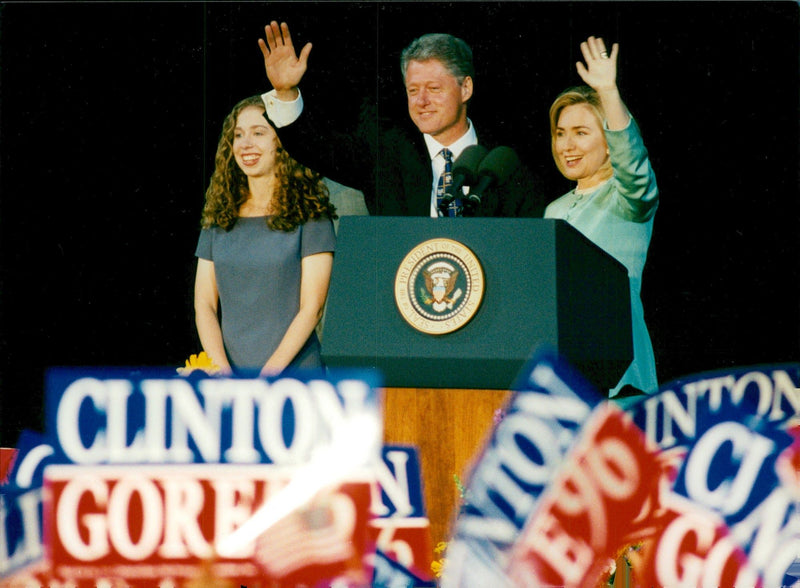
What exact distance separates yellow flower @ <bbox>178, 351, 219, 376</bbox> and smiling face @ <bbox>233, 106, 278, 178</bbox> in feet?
2.18

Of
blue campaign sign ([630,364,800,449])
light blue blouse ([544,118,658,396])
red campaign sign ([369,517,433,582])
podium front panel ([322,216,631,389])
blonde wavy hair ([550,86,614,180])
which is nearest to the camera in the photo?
podium front panel ([322,216,631,389])

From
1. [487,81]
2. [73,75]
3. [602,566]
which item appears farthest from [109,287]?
[602,566]

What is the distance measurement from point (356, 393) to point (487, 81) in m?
1.47

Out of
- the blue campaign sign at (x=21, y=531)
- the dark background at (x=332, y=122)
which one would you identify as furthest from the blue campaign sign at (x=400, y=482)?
the dark background at (x=332, y=122)

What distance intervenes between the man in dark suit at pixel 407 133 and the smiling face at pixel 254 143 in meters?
0.06

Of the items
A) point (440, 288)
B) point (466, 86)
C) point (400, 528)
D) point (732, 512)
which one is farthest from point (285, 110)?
point (732, 512)

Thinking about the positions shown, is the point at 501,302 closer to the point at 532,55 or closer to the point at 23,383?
the point at 532,55

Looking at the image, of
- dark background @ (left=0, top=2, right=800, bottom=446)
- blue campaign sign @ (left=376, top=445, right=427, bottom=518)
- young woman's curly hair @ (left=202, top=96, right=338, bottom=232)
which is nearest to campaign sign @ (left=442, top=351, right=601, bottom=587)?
blue campaign sign @ (left=376, top=445, right=427, bottom=518)

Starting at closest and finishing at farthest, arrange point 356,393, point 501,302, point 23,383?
1. point 501,302
2. point 356,393
3. point 23,383

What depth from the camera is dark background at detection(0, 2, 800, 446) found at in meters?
4.08

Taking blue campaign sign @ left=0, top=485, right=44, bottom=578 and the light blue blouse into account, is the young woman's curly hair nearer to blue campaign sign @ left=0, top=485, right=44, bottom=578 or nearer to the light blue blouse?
the light blue blouse

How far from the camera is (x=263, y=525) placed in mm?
3424

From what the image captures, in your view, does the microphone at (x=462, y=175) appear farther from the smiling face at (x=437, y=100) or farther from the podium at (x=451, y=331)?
the smiling face at (x=437, y=100)

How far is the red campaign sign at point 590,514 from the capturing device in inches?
126
